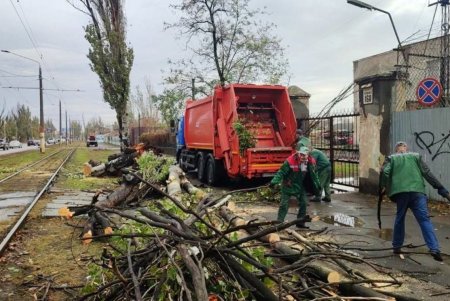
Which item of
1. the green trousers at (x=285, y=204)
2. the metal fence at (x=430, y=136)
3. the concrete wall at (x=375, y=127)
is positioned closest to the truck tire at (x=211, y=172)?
the concrete wall at (x=375, y=127)

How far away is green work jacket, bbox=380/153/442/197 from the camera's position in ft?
19.4

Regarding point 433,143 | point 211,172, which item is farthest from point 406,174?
point 211,172

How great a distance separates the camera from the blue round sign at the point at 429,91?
378 inches

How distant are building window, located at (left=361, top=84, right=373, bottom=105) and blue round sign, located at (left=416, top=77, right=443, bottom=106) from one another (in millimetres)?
1497

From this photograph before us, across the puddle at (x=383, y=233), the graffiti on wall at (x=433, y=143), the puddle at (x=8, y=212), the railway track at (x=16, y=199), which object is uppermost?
the graffiti on wall at (x=433, y=143)

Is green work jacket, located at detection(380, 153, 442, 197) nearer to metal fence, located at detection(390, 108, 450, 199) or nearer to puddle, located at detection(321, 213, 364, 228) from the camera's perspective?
puddle, located at detection(321, 213, 364, 228)

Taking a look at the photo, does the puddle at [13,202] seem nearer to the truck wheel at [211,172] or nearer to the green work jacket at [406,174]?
the truck wheel at [211,172]

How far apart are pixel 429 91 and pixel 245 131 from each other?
4.59m

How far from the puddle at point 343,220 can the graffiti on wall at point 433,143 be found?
2647mm


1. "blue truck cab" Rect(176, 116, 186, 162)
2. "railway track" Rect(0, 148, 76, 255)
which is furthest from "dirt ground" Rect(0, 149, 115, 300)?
"blue truck cab" Rect(176, 116, 186, 162)

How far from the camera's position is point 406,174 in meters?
5.95

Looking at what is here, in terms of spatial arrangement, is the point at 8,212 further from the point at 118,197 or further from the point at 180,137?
the point at 180,137

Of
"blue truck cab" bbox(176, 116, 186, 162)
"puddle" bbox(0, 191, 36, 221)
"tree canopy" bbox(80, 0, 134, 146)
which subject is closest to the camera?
"puddle" bbox(0, 191, 36, 221)

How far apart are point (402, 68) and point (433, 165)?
266 centimetres
